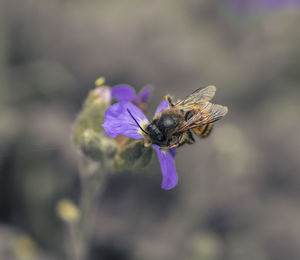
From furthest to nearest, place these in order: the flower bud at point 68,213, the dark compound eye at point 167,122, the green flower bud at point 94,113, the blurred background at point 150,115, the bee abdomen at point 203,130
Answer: the blurred background at point 150,115 < the flower bud at point 68,213 < the green flower bud at point 94,113 < the bee abdomen at point 203,130 < the dark compound eye at point 167,122

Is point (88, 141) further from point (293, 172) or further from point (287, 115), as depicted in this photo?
point (287, 115)

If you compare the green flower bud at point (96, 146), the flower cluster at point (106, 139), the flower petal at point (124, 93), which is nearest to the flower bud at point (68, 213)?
the flower cluster at point (106, 139)

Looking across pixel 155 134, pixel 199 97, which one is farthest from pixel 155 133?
pixel 199 97

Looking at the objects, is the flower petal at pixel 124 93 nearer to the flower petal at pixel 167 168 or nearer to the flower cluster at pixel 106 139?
the flower cluster at pixel 106 139

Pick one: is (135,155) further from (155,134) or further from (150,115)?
(150,115)

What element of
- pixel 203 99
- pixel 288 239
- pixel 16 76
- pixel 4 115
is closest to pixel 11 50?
pixel 16 76

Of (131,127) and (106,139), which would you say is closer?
(131,127)
